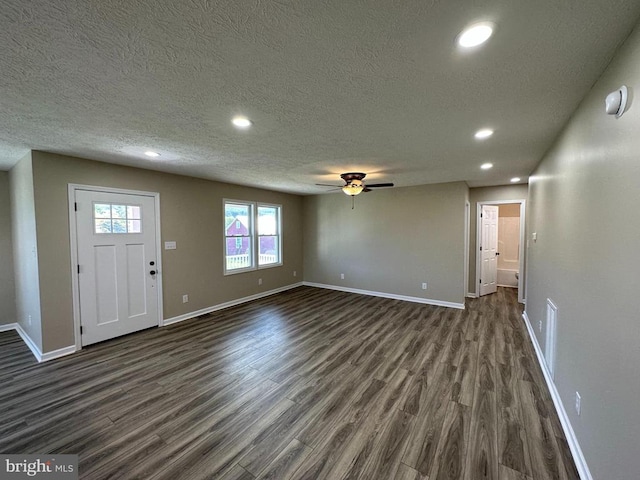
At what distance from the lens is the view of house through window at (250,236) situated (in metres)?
5.44

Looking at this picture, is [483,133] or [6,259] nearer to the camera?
[483,133]

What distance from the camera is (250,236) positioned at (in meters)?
5.86

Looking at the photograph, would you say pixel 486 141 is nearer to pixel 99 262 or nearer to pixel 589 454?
pixel 589 454

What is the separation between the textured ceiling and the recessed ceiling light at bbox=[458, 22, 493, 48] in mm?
41

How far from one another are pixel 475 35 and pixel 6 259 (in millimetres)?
6389

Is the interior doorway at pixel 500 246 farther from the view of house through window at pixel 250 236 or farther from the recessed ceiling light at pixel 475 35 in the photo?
the recessed ceiling light at pixel 475 35

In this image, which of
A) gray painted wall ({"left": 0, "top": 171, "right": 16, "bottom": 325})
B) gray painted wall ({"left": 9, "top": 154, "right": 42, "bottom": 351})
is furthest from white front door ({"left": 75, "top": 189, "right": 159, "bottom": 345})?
gray painted wall ({"left": 0, "top": 171, "right": 16, "bottom": 325})

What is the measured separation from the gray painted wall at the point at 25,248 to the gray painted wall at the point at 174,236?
12 centimetres

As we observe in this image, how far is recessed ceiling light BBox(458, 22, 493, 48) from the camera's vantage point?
118 centimetres

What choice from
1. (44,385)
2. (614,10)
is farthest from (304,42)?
(44,385)

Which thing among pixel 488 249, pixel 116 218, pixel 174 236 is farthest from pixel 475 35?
pixel 488 249

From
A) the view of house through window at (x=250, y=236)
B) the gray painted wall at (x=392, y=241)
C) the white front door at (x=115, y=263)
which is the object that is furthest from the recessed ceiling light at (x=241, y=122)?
the gray painted wall at (x=392, y=241)

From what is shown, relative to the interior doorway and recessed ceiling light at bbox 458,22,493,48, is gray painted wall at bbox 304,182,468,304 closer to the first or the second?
the interior doorway

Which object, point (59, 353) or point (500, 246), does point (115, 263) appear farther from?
point (500, 246)
